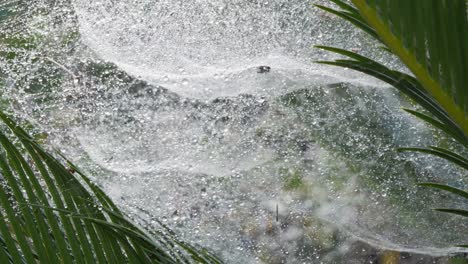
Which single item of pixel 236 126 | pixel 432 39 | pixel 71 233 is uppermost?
pixel 432 39

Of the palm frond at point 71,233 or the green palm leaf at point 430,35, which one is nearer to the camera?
the green palm leaf at point 430,35

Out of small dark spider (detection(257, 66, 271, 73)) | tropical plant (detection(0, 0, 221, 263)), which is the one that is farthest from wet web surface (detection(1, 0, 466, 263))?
tropical plant (detection(0, 0, 221, 263))

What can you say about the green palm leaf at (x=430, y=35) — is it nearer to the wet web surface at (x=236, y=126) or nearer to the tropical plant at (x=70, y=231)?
the tropical plant at (x=70, y=231)

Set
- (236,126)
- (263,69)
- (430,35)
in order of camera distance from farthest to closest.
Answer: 1. (263,69)
2. (236,126)
3. (430,35)

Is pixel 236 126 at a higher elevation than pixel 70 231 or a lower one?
lower

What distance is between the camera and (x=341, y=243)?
97.7 inches

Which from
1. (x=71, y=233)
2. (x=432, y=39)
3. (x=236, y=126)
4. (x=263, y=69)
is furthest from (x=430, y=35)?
(x=263, y=69)

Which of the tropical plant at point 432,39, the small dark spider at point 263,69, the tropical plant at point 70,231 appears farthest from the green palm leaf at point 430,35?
the small dark spider at point 263,69

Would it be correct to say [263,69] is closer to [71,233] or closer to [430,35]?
[71,233]

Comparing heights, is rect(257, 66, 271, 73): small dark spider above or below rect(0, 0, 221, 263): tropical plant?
above

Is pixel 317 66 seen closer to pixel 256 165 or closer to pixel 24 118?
pixel 256 165

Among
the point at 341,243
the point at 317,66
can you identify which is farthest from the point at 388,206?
the point at 317,66

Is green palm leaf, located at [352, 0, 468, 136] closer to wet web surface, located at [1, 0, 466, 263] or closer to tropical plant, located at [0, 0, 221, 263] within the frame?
tropical plant, located at [0, 0, 221, 263]

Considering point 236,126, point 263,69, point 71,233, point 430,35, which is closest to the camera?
point 430,35
